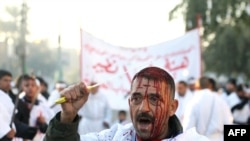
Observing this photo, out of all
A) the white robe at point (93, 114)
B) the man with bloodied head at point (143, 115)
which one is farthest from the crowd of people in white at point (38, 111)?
the man with bloodied head at point (143, 115)

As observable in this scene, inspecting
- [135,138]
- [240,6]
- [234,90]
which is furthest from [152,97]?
[240,6]

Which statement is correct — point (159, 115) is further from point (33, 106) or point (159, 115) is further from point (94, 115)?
point (94, 115)

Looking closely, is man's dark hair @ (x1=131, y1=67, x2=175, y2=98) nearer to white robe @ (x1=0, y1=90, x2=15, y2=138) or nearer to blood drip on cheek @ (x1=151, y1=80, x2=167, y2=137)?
blood drip on cheek @ (x1=151, y1=80, x2=167, y2=137)

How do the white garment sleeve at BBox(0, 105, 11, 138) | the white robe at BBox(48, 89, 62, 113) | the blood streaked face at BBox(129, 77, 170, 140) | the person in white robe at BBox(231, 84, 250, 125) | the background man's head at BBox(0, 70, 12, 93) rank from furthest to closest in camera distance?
the person in white robe at BBox(231, 84, 250, 125) → the white robe at BBox(48, 89, 62, 113) → the background man's head at BBox(0, 70, 12, 93) → the white garment sleeve at BBox(0, 105, 11, 138) → the blood streaked face at BBox(129, 77, 170, 140)

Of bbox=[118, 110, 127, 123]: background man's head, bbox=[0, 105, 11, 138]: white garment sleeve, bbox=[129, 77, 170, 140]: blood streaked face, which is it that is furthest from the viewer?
bbox=[118, 110, 127, 123]: background man's head

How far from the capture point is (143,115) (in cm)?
294

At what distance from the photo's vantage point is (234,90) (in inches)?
599

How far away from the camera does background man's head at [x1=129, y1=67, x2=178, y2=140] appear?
116 inches

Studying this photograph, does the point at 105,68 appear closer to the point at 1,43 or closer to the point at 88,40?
the point at 88,40

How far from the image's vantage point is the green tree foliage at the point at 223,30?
28672 mm

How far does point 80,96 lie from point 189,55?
1010cm

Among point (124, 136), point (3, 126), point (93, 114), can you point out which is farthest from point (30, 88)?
point (124, 136)

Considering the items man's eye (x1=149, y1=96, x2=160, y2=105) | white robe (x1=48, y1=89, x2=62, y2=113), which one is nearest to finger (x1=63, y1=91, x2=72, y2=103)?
man's eye (x1=149, y1=96, x2=160, y2=105)

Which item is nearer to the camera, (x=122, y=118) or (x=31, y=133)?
(x=31, y=133)
